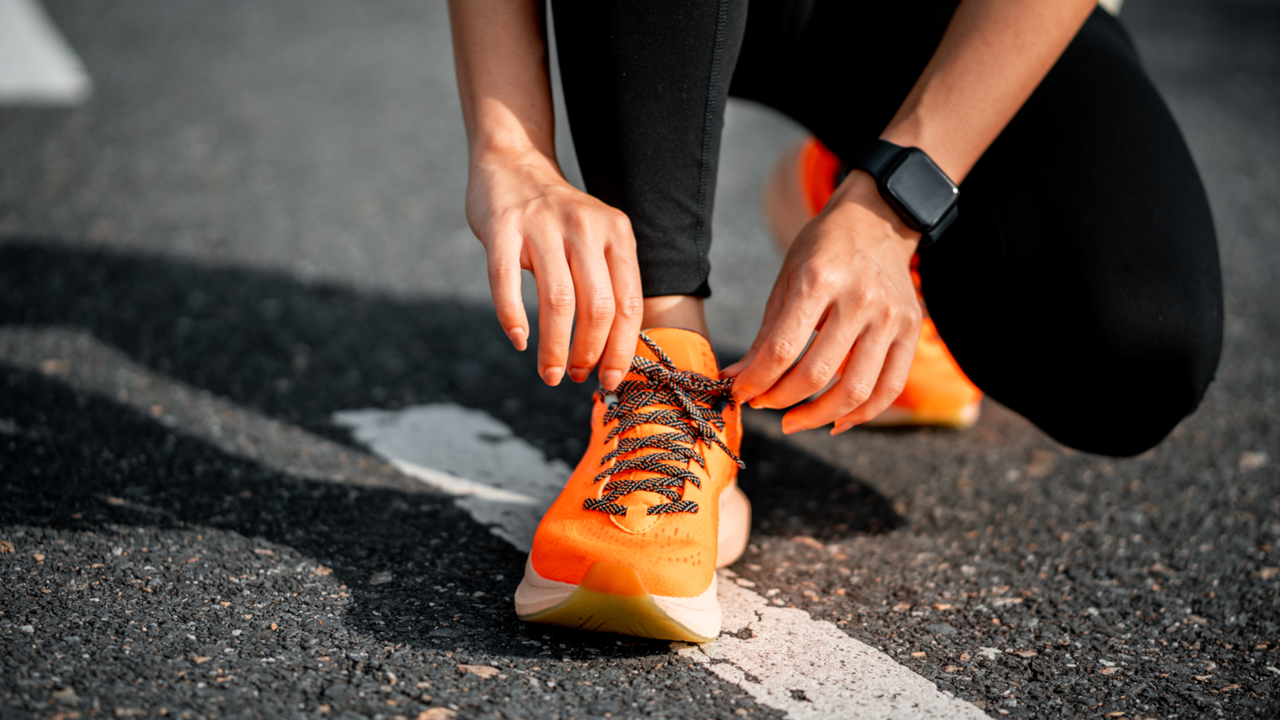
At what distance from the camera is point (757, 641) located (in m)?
1.12

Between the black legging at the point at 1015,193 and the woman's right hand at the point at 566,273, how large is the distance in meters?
0.13

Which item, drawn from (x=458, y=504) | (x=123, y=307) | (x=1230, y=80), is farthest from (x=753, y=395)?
(x=1230, y=80)

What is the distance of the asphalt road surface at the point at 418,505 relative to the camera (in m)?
1.01

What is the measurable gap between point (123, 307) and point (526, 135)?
1353 mm

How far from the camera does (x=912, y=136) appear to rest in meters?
1.16

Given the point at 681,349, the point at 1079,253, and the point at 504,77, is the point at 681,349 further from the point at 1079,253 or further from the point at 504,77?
the point at 1079,253

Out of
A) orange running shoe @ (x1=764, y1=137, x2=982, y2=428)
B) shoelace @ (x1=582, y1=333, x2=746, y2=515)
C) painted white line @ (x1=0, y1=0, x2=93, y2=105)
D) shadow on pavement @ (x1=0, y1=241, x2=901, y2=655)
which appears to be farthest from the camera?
painted white line @ (x1=0, y1=0, x2=93, y2=105)

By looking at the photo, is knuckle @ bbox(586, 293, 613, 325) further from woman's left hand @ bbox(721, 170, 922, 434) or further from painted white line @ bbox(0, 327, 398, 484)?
painted white line @ bbox(0, 327, 398, 484)

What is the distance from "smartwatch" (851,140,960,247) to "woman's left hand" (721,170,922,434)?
0.04m

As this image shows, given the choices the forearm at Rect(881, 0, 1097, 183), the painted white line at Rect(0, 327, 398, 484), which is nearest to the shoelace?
the forearm at Rect(881, 0, 1097, 183)

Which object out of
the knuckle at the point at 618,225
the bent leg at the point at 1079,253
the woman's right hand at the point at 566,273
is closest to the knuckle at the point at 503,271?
the woman's right hand at the point at 566,273

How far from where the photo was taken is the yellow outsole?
992 mm

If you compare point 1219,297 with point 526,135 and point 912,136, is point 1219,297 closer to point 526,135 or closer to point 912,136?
point 912,136

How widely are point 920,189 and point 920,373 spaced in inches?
26.8
